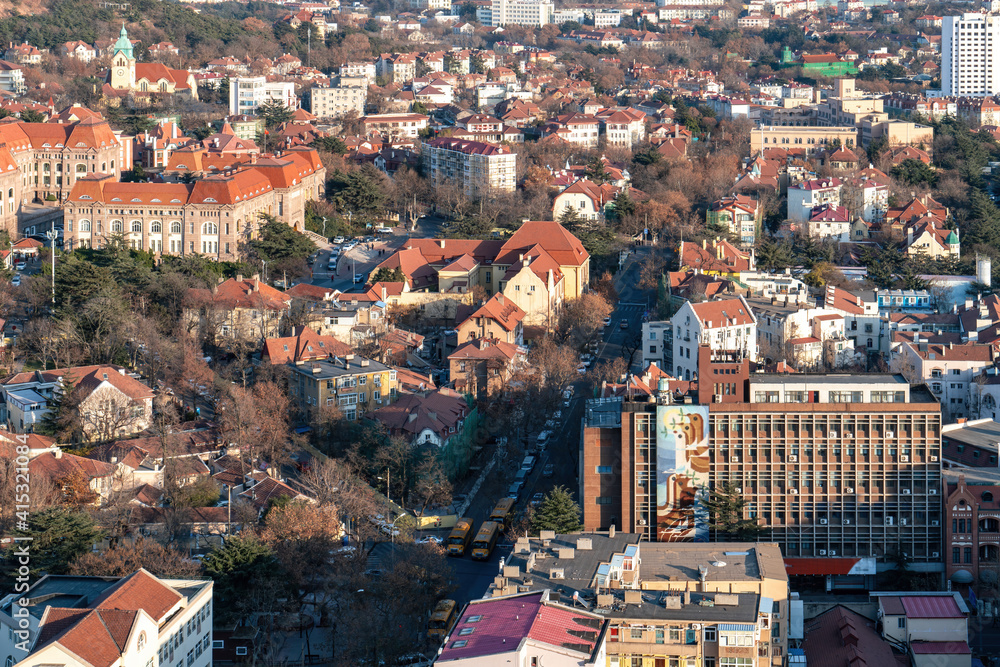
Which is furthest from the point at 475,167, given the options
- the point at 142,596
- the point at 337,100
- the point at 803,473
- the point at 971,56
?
the point at 971,56

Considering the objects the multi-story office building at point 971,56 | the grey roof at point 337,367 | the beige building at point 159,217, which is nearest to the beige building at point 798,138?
the multi-story office building at point 971,56

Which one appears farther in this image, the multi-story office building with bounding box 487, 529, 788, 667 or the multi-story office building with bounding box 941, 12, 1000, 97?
the multi-story office building with bounding box 941, 12, 1000, 97

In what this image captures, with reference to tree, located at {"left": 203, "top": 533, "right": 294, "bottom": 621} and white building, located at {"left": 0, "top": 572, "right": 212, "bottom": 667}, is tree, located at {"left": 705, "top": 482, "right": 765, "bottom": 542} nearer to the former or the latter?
tree, located at {"left": 203, "top": 533, "right": 294, "bottom": 621}

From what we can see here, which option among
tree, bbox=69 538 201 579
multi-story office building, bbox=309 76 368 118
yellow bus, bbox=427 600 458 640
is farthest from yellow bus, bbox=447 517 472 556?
multi-story office building, bbox=309 76 368 118

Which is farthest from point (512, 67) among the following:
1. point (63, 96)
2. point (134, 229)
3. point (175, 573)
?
point (175, 573)

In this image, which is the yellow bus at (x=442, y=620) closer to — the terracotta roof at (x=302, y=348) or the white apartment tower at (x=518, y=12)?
the terracotta roof at (x=302, y=348)

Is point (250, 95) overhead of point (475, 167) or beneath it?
overhead

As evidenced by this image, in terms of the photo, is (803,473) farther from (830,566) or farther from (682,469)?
(682,469)
